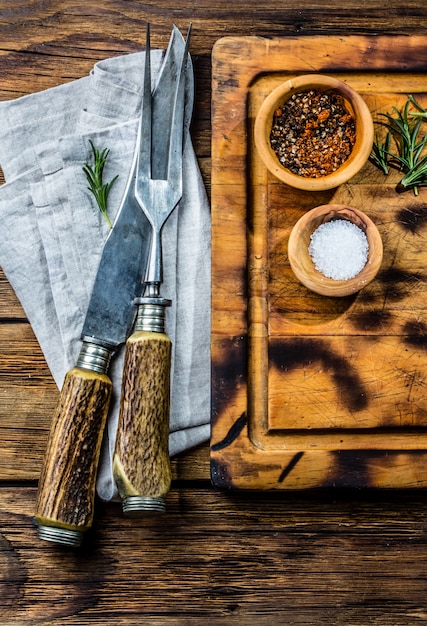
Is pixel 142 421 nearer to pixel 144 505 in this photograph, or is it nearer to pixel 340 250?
pixel 144 505

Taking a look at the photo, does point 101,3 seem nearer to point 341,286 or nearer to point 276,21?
point 276,21

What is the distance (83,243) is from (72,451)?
0.32 m

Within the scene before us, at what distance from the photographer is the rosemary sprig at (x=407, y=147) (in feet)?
3.46

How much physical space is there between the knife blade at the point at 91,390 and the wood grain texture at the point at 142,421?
0.05 m

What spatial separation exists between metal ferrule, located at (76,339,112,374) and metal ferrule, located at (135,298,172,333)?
71 millimetres

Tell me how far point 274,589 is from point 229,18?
92cm

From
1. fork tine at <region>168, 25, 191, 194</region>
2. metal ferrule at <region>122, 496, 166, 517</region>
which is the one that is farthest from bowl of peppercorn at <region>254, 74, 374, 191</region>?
metal ferrule at <region>122, 496, 166, 517</region>

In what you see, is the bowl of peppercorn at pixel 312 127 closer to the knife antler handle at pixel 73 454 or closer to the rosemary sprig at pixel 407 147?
the rosemary sprig at pixel 407 147

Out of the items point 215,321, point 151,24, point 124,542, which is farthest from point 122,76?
point 124,542

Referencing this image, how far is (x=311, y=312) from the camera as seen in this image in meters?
1.06

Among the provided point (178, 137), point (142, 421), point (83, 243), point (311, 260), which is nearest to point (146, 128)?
point (178, 137)

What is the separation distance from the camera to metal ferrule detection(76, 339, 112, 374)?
1.05 meters

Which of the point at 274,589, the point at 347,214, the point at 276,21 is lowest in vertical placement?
the point at 274,589

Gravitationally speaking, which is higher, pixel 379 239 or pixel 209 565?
pixel 379 239
